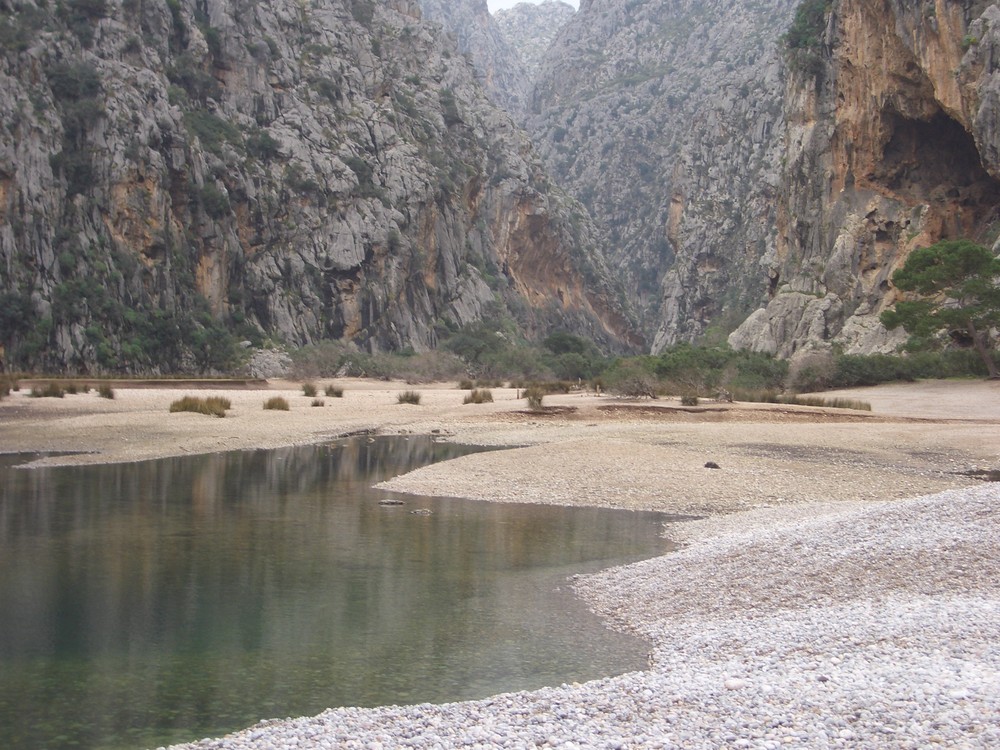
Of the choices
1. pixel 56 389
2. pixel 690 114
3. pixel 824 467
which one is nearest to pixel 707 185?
pixel 690 114

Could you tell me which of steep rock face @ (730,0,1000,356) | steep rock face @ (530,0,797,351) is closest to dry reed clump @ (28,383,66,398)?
steep rock face @ (730,0,1000,356)

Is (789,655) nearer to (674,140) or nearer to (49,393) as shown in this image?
(49,393)

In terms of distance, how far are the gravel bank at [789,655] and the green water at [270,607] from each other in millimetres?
774

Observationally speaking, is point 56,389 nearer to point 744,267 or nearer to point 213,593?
point 213,593

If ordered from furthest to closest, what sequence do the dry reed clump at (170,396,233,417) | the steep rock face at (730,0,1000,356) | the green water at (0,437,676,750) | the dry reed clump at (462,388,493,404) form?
Answer: the steep rock face at (730,0,1000,356)
the dry reed clump at (462,388,493,404)
the dry reed clump at (170,396,233,417)
the green water at (0,437,676,750)

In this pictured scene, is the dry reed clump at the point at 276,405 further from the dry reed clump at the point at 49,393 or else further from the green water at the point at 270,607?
the green water at the point at 270,607

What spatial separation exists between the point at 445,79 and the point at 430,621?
122681mm

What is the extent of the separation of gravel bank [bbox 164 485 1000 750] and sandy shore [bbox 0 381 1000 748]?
2cm

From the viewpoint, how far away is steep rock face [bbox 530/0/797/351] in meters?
118

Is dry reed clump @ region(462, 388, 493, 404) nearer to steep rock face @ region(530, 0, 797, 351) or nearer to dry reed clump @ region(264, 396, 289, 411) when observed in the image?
dry reed clump @ region(264, 396, 289, 411)

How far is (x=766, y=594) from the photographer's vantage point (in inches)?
382

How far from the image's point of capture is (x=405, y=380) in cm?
7275

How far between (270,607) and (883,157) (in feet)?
190

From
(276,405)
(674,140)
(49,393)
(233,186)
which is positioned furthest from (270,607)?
(674,140)
